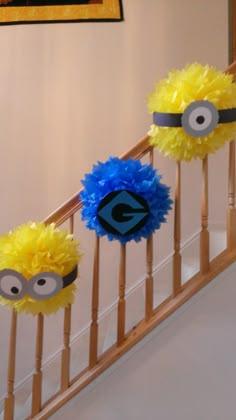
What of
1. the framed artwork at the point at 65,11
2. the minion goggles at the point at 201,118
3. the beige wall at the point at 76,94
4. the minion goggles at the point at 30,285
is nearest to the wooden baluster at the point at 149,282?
the minion goggles at the point at 201,118

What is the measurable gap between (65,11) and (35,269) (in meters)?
2.11

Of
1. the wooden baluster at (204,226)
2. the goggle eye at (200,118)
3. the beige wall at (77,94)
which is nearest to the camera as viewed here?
the goggle eye at (200,118)

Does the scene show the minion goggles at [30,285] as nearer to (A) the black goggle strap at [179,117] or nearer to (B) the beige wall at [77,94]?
(A) the black goggle strap at [179,117]

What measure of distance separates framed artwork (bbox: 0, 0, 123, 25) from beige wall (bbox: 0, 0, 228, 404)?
0.05 m

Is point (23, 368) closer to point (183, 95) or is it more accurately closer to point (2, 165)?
point (2, 165)

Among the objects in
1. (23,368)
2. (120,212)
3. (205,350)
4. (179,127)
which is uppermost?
(179,127)

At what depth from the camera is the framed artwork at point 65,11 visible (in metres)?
3.29

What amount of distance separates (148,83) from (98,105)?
1.18 feet

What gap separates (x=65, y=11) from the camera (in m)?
3.30

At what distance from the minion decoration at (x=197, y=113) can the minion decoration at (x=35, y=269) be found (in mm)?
566

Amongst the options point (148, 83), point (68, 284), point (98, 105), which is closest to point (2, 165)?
point (98, 105)

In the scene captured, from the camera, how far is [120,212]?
1.84 meters

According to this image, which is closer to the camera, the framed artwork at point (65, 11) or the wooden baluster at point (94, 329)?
the wooden baluster at point (94, 329)

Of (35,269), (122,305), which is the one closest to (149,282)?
(122,305)
